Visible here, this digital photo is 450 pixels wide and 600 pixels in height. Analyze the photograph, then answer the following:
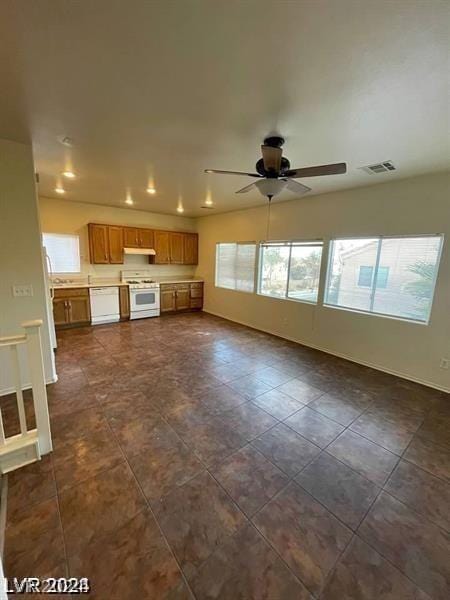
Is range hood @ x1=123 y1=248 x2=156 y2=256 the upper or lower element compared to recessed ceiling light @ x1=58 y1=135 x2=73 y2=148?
lower

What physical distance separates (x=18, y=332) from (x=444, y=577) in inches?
162

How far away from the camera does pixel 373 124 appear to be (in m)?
2.16

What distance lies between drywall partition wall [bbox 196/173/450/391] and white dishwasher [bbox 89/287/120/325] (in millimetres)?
3187

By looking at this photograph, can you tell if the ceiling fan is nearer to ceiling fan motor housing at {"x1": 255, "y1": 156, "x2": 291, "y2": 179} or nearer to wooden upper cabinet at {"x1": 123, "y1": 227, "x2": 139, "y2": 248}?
ceiling fan motor housing at {"x1": 255, "y1": 156, "x2": 291, "y2": 179}

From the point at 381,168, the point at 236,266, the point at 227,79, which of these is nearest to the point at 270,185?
the point at 227,79

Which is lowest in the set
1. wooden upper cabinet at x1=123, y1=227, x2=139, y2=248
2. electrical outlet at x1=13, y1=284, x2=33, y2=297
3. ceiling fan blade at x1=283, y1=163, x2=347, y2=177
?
electrical outlet at x1=13, y1=284, x2=33, y2=297

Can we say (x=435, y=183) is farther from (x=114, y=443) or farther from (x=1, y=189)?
(x=1, y=189)

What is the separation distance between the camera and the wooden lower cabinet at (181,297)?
6.80 m

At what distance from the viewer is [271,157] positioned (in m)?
2.31

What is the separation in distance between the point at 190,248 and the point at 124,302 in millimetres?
2502

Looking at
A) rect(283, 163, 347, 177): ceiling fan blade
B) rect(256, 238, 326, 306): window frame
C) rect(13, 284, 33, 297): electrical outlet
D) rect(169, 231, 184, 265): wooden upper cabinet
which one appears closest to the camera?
rect(283, 163, 347, 177): ceiling fan blade

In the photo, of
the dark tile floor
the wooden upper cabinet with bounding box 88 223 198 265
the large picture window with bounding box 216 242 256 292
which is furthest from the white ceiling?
the large picture window with bounding box 216 242 256 292

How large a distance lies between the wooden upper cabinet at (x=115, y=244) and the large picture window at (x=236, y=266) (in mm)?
2484

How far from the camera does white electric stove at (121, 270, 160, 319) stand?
20.3 feet
